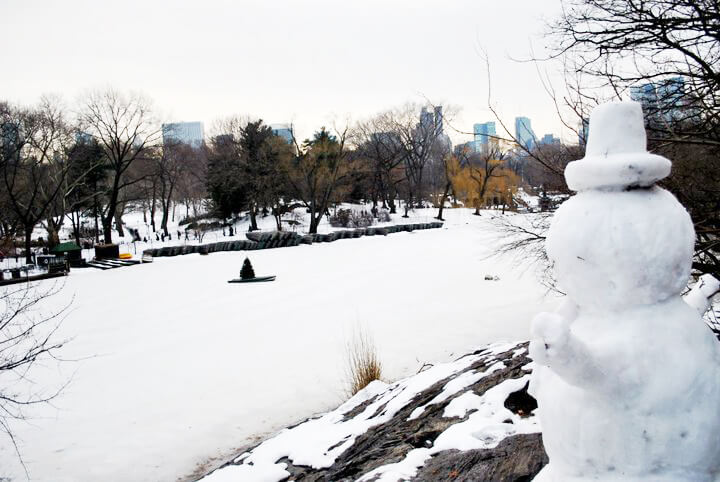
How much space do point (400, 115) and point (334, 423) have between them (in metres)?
44.8

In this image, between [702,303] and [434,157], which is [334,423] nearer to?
[702,303]

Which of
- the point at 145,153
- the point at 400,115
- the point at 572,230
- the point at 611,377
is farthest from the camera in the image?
the point at 400,115

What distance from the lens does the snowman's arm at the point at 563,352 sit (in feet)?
4.31

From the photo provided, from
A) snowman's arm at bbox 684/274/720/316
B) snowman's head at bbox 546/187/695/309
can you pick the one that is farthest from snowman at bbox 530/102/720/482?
snowman's arm at bbox 684/274/720/316

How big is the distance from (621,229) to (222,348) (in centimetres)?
940

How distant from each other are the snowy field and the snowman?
5277 mm

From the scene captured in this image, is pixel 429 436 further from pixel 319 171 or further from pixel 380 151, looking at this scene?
pixel 380 151

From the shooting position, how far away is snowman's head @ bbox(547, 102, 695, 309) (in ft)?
5.12

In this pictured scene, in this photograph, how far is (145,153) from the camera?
131ft

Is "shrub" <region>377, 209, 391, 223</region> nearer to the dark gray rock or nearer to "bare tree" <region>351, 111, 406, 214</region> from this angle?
"bare tree" <region>351, 111, 406, 214</region>

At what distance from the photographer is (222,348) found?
9883 mm

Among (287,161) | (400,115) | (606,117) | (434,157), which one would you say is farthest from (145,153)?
(606,117)

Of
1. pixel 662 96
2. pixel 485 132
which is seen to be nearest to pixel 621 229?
pixel 485 132

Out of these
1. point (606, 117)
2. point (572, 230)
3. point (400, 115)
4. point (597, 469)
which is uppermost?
point (400, 115)
